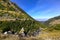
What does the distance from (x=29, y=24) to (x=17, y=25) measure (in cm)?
875

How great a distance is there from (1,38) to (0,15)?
5367 inches

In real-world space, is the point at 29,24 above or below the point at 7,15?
below

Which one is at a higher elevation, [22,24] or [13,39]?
[22,24]

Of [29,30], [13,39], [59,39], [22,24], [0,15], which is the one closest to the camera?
[13,39]

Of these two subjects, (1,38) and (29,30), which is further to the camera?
(29,30)

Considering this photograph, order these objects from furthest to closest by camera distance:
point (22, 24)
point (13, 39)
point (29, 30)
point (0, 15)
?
point (0, 15) → point (22, 24) → point (29, 30) → point (13, 39)

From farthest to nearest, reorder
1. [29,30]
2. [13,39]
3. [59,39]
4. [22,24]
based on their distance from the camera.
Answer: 1. [22,24]
2. [29,30]
3. [59,39]
4. [13,39]

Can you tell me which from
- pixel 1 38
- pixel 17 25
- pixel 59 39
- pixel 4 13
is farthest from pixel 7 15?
pixel 1 38

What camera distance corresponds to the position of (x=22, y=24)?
114 metres

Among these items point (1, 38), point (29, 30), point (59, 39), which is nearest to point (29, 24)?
point (29, 30)

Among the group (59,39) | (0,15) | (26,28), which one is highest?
(0,15)

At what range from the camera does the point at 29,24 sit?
11688 centimetres

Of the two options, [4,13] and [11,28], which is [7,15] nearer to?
[4,13]

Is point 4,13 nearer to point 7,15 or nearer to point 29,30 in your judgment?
point 7,15
